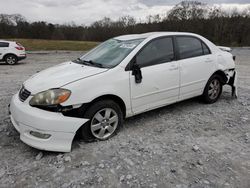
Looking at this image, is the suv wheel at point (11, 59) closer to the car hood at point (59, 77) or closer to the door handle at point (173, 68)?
the car hood at point (59, 77)

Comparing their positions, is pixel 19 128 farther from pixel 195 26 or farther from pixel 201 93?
pixel 195 26

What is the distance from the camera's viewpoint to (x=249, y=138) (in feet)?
11.7

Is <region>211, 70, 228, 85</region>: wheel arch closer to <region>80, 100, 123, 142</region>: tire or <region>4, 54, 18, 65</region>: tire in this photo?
<region>80, 100, 123, 142</region>: tire

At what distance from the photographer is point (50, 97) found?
3047 millimetres

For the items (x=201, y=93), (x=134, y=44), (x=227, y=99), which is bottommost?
(x=227, y=99)

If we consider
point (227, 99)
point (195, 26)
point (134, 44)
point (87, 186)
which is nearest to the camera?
point (87, 186)

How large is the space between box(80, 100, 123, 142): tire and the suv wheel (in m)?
12.1

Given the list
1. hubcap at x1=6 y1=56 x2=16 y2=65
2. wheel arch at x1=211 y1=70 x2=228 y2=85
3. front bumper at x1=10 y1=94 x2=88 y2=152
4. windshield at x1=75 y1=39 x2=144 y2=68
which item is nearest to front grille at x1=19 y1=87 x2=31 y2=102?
front bumper at x1=10 y1=94 x2=88 y2=152

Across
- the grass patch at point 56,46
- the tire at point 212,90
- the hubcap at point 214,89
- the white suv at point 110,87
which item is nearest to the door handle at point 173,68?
the white suv at point 110,87

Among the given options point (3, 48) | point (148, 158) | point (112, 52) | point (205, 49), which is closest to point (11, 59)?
point (3, 48)

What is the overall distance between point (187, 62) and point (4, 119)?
3.61 m

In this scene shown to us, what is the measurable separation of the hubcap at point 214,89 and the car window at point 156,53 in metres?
1.37

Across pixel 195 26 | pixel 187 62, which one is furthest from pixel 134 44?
pixel 195 26

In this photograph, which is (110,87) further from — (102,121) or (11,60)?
(11,60)
